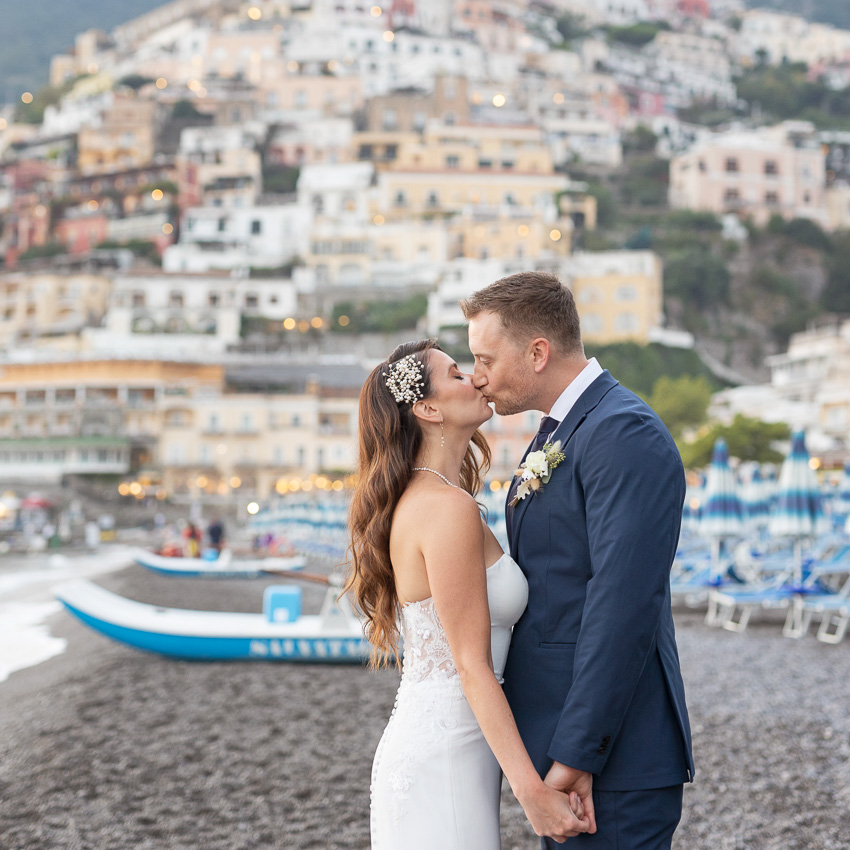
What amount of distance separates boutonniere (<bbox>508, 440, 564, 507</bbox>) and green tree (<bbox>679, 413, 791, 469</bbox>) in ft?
119

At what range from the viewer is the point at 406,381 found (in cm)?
277

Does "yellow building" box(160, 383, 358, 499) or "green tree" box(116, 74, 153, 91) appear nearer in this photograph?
"yellow building" box(160, 383, 358, 499)

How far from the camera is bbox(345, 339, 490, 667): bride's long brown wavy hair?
8.97 feet

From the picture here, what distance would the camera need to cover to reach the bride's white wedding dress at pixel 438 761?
2674mm

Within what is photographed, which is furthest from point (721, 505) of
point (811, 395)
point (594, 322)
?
point (594, 322)

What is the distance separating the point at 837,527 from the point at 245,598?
35.4 feet

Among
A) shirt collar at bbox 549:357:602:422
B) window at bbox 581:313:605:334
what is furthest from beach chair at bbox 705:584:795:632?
window at bbox 581:313:605:334

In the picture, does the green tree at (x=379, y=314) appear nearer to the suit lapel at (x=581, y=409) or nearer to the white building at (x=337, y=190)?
the white building at (x=337, y=190)

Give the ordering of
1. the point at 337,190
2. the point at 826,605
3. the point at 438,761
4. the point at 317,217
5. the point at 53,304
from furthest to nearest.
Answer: the point at 337,190, the point at 317,217, the point at 53,304, the point at 826,605, the point at 438,761

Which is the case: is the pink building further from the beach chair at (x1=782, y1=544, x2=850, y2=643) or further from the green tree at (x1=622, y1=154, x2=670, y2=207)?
the beach chair at (x1=782, y1=544, x2=850, y2=643)

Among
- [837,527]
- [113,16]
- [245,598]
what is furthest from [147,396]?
[113,16]

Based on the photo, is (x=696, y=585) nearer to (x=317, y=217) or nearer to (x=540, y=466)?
(x=540, y=466)

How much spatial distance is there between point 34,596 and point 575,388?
67.9ft

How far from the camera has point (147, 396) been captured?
5441cm
